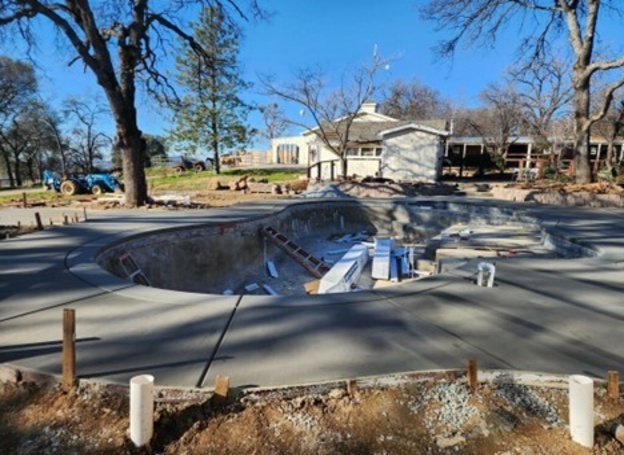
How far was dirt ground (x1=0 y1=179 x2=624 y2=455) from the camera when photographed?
183 centimetres

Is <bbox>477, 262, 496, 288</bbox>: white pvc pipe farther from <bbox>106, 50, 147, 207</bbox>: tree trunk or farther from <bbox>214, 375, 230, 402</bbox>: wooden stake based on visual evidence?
<bbox>106, 50, 147, 207</bbox>: tree trunk

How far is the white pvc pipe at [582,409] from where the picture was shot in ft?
5.87

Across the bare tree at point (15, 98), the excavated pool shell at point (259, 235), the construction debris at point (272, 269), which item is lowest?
the construction debris at point (272, 269)

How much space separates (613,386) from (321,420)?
172cm

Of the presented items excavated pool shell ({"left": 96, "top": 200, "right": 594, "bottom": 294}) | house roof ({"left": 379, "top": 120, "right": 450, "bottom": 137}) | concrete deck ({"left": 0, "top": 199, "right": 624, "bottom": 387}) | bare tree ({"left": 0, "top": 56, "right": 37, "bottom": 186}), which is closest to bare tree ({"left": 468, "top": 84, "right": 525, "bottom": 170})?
house roof ({"left": 379, "top": 120, "right": 450, "bottom": 137})

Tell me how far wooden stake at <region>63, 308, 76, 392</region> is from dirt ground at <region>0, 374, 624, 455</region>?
67 millimetres

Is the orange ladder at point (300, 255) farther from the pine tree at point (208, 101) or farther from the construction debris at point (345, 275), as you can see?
the pine tree at point (208, 101)

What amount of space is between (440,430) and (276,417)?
88 cm

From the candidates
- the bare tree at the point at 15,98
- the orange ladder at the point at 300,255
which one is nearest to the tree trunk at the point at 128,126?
the orange ladder at the point at 300,255

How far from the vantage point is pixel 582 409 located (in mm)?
1803

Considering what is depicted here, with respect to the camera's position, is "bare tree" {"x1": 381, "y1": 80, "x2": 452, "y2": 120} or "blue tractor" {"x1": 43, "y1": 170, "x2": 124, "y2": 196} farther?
"bare tree" {"x1": 381, "y1": 80, "x2": 452, "y2": 120}

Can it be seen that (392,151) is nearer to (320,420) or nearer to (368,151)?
(368,151)

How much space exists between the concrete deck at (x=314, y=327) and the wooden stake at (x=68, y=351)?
0.24 feet

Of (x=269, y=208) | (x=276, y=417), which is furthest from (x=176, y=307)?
(x=269, y=208)
